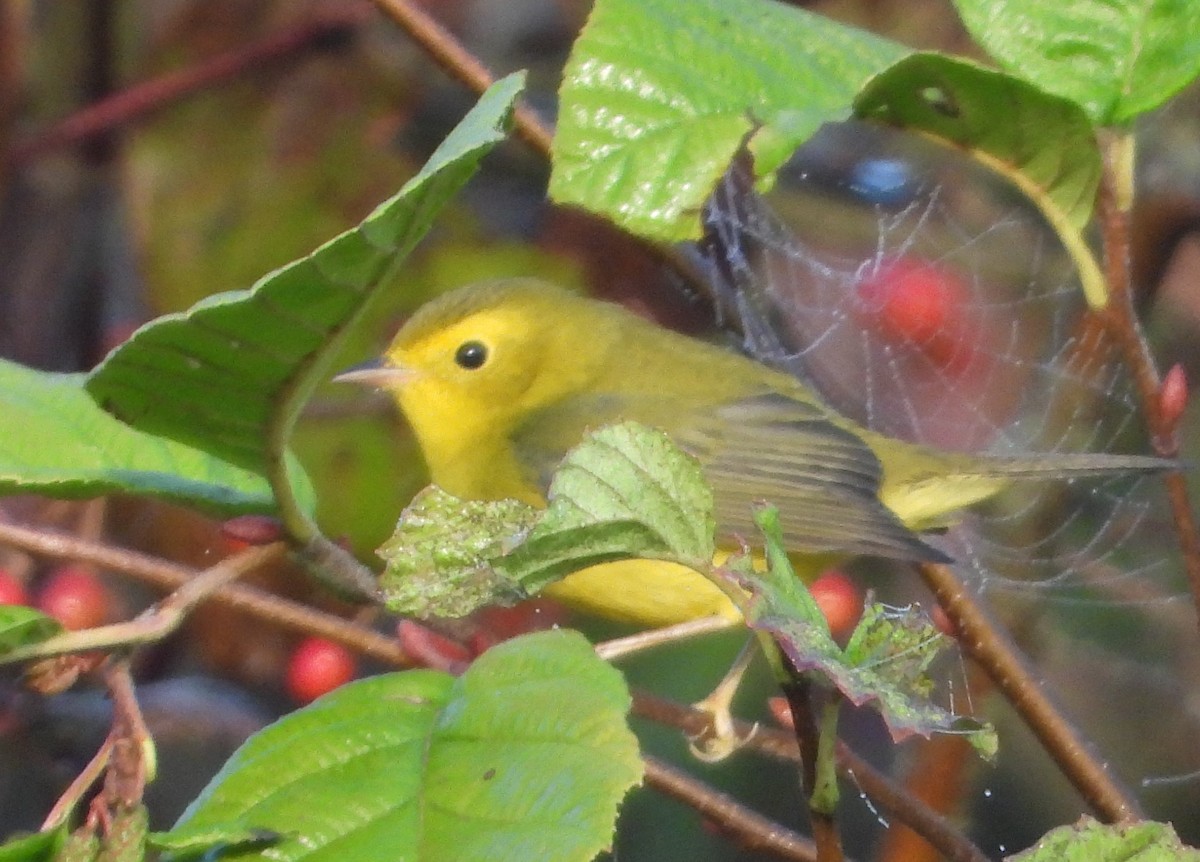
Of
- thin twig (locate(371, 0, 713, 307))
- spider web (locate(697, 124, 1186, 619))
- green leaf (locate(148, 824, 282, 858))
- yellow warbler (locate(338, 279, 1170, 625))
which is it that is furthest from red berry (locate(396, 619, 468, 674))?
spider web (locate(697, 124, 1186, 619))

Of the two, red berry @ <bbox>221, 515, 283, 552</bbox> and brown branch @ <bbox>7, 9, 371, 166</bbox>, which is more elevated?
brown branch @ <bbox>7, 9, 371, 166</bbox>

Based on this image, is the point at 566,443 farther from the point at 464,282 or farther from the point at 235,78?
the point at 235,78

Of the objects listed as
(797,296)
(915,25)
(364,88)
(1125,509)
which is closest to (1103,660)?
(1125,509)

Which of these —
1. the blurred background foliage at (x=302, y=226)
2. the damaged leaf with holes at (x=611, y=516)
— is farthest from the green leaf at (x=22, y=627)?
the blurred background foliage at (x=302, y=226)

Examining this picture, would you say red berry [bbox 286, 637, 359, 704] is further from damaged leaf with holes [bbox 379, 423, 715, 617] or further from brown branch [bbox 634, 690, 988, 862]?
damaged leaf with holes [bbox 379, 423, 715, 617]

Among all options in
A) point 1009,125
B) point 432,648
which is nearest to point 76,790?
point 432,648

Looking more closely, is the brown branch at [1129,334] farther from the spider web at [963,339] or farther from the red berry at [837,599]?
the spider web at [963,339]
